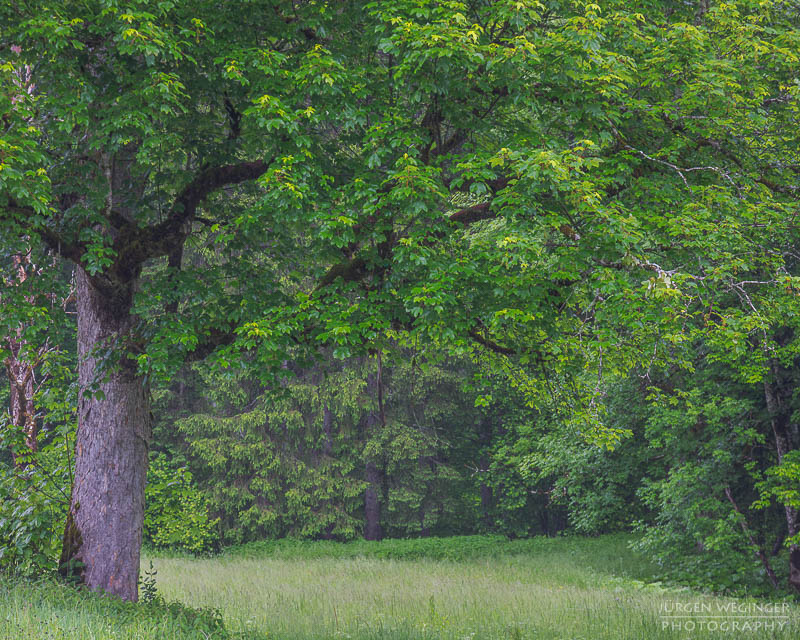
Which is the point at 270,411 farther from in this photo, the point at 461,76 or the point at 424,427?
the point at 461,76

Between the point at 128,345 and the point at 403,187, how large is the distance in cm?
391

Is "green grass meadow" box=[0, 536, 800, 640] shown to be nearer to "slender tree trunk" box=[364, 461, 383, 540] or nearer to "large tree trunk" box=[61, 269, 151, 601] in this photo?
"large tree trunk" box=[61, 269, 151, 601]

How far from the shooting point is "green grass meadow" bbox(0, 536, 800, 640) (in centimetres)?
705

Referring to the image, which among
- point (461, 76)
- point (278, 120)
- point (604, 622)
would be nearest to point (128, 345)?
point (278, 120)

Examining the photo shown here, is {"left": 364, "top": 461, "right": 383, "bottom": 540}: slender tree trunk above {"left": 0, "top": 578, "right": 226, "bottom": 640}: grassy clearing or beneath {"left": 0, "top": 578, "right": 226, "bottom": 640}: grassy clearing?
beneath

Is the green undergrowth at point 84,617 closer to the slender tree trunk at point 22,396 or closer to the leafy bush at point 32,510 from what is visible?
the leafy bush at point 32,510

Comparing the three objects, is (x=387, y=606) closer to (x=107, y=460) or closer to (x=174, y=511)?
(x=107, y=460)

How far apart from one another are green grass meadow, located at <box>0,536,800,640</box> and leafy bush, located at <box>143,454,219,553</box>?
1.09m

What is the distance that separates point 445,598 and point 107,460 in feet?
20.6

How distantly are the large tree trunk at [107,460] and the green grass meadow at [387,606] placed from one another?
661 millimetres

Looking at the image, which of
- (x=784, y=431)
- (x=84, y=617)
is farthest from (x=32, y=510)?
(x=784, y=431)

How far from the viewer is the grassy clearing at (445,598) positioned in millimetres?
8969

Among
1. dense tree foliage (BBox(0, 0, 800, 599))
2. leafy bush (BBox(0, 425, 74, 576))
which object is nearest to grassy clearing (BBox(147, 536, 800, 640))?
leafy bush (BBox(0, 425, 74, 576))

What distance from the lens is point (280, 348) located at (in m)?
7.86
